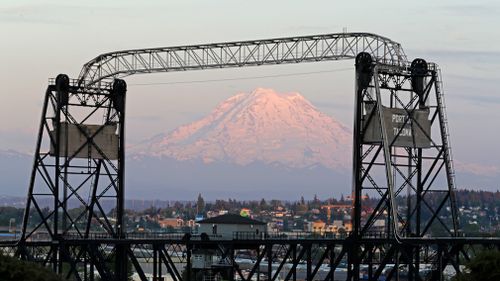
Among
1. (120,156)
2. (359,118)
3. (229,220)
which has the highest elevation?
(359,118)

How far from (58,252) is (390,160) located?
94.0ft

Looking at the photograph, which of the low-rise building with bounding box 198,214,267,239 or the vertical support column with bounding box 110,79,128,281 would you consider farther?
the vertical support column with bounding box 110,79,128,281

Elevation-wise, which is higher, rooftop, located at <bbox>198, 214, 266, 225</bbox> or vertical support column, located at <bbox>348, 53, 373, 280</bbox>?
vertical support column, located at <bbox>348, 53, 373, 280</bbox>

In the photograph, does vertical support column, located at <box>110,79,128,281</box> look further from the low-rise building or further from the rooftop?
the rooftop

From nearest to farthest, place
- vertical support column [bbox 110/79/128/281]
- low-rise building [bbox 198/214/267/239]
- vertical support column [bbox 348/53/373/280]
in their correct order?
vertical support column [bbox 348/53/373/280]
low-rise building [bbox 198/214/267/239]
vertical support column [bbox 110/79/128/281]

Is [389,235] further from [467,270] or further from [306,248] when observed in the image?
[467,270]

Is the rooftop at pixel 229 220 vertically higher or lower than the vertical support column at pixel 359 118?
lower

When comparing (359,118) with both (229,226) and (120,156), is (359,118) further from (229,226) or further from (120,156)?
(120,156)

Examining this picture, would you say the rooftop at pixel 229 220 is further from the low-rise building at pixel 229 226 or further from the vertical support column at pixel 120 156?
the vertical support column at pixel 120 156

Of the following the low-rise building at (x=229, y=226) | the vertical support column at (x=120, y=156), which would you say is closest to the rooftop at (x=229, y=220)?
the low-rise building at (x=229, y=226)

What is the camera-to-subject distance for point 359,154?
321 feet

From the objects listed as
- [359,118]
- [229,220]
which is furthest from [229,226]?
[359,118]

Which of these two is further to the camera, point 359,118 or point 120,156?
point 120,156

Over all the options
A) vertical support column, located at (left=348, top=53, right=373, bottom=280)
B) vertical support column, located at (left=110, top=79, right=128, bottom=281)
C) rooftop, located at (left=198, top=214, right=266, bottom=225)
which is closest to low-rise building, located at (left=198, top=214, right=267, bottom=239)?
rooftop, located at (left=198, top=214, right=266, bottom=225)
